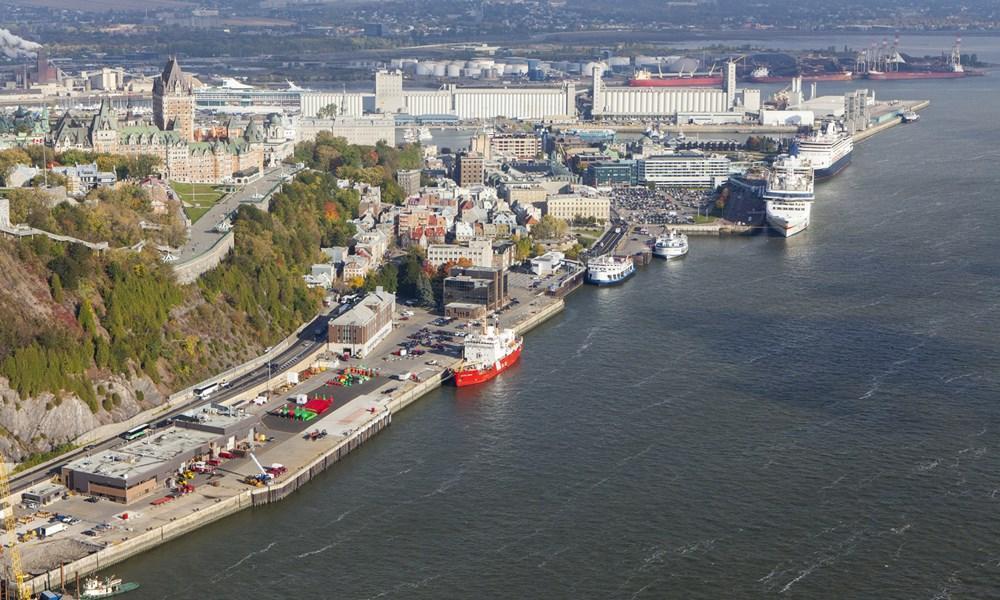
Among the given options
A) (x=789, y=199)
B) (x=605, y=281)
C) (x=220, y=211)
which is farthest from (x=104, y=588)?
(x=789, y=199)

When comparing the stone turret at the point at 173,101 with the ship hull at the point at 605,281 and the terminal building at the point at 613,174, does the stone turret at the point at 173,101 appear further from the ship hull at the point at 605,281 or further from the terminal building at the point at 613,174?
the ship hull at the point at 605,281

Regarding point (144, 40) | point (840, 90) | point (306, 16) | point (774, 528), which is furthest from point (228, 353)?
point (306, 16)

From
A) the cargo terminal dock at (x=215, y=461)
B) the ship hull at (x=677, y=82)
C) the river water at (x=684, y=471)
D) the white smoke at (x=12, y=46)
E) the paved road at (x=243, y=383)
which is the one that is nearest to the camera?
the river water at (x=684, y=471)

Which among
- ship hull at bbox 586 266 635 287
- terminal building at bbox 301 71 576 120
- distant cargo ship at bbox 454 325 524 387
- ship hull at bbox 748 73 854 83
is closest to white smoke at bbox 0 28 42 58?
terminal building at bbox 301 71 576 120

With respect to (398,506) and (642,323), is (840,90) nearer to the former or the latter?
(642,323)

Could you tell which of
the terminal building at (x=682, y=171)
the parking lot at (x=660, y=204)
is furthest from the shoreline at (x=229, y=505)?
the terminal building at (x=682, y=171)

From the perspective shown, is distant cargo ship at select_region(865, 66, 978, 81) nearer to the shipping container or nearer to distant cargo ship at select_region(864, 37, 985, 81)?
distant cargo ship at select_region(864, 37, 985, 81)

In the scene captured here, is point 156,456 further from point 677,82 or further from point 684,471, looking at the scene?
point 677,82
